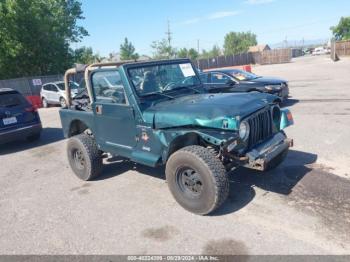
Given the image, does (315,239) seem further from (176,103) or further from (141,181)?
(141,181)

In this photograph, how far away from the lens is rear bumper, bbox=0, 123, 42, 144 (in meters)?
8.41

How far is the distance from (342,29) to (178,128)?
259 feet

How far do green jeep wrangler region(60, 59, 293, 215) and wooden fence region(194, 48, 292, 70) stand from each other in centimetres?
4446

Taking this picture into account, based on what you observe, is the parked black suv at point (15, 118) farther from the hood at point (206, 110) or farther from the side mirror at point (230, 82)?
the side mirror at point (230, 82)

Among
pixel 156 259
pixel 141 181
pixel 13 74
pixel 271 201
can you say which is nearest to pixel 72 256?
pixel 156 259

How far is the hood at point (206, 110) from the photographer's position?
13.0 ft

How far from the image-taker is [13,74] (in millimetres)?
26828

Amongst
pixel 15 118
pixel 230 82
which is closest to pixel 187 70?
pixel 15 118

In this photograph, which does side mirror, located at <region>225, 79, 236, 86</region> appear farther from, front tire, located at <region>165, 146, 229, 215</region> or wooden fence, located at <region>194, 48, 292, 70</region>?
wooden fence, located at <region>194, 48, 292, 70</region>

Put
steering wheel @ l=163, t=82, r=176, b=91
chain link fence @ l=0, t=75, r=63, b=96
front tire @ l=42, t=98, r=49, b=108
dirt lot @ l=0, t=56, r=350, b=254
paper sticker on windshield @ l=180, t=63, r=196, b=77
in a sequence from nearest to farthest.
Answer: dirt lot @ l=0, t=56, r=350, b=254
steering wheel @ l=163, t=82, r=176, b=91
paper sticker on windshield @ l=180, t=63, r=196, b=77
front tire @ l=42, t=98, r=49, b=108
chain link fence @ l=0, t=75, r=63, b=96

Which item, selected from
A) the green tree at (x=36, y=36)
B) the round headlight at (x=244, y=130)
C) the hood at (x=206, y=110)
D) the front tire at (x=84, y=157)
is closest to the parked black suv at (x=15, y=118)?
the front tire at (x=84, y=157)

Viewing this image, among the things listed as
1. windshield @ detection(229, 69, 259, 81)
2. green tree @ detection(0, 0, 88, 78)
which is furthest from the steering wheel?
green tree @ detection(0, 0, 88, 78)

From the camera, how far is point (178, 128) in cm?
432

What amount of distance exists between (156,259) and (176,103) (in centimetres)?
216
